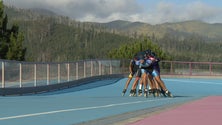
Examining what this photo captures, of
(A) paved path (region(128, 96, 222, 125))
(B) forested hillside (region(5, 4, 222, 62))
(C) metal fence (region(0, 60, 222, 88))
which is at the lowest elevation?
(A) paved path (region(128, 96, 222, 125))

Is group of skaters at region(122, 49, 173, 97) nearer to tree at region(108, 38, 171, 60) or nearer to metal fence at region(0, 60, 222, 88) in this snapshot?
metal fence at region(0, 60, 222, 88)

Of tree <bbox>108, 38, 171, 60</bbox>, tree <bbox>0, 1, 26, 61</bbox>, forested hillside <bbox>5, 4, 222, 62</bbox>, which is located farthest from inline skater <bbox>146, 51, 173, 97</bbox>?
forested hillside <bbox>5, 4, 222, 62</bbox>

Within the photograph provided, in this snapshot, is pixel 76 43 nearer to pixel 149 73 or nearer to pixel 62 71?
pixel 62 71

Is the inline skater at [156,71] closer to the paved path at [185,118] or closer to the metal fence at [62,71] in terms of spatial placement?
→ the metal fence at [62,71]

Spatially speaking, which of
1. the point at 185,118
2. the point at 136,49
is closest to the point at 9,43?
the point at 136,49

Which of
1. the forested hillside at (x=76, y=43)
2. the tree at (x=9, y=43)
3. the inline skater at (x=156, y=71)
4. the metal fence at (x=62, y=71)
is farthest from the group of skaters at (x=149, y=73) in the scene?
the forested hillside at (x=76, y=43)

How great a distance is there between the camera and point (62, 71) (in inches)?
1073

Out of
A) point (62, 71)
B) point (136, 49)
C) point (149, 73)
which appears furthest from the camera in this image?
point (136, 49)

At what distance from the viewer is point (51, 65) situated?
26062 mm

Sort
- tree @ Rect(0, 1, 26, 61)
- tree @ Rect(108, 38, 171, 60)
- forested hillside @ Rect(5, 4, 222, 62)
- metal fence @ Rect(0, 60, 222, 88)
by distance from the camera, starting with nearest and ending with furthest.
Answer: metal fence @ Rect(0, 60, 222, 88)
tree @ Rect(0, 1, 26, 61)
tree @ Rect(108, 38, 171, 60)
forested hillside @ Rect(5, 4, 222, 62)

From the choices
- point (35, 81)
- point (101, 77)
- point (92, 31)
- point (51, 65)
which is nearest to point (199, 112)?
point (35, 81)

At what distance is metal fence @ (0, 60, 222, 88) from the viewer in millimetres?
21750

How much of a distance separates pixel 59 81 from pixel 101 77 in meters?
8.68

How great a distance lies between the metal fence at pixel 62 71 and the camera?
2175 cm
